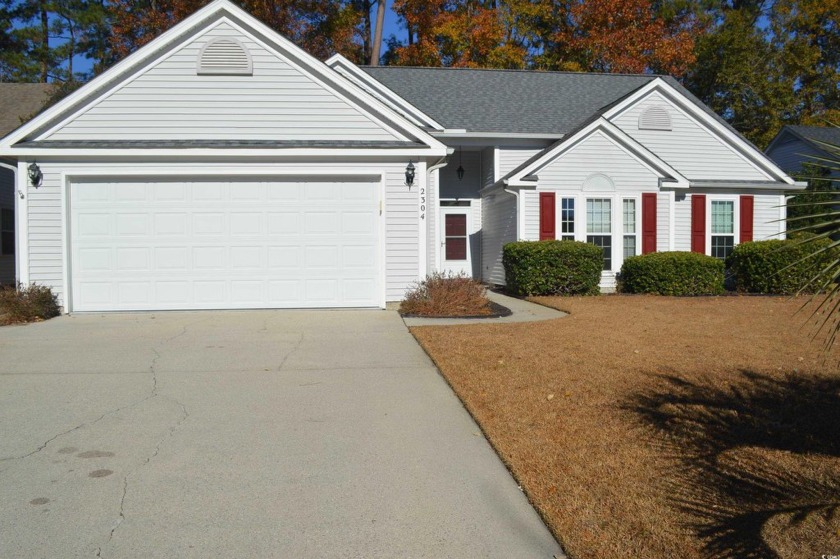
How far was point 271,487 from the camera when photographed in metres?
4.87

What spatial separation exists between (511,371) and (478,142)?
39.9ft

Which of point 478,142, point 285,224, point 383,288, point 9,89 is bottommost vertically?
point 383,288

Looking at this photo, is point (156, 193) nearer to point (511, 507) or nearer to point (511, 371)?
point (511, 371)

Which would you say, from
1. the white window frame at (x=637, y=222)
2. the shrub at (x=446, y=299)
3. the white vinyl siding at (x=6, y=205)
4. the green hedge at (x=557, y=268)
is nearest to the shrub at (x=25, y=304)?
the shrub at (x=446, y=299)

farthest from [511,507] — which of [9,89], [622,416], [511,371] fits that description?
[9,89]

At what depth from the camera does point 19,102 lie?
80.2 feet

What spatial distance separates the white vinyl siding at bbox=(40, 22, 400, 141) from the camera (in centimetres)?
1312

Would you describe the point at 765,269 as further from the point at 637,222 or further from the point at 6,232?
the point at 6,232

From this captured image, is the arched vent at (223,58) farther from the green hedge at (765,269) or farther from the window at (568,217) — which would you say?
the green hedge at (765,269)

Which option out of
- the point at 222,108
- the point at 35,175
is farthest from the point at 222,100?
the point at 35,175

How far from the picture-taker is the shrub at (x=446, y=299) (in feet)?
40.9

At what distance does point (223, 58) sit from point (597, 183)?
29.7ft

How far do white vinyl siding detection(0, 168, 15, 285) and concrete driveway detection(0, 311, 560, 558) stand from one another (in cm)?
1168

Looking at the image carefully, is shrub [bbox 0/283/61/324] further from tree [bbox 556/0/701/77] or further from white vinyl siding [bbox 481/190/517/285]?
tree [bbox 556/0/701/77]
